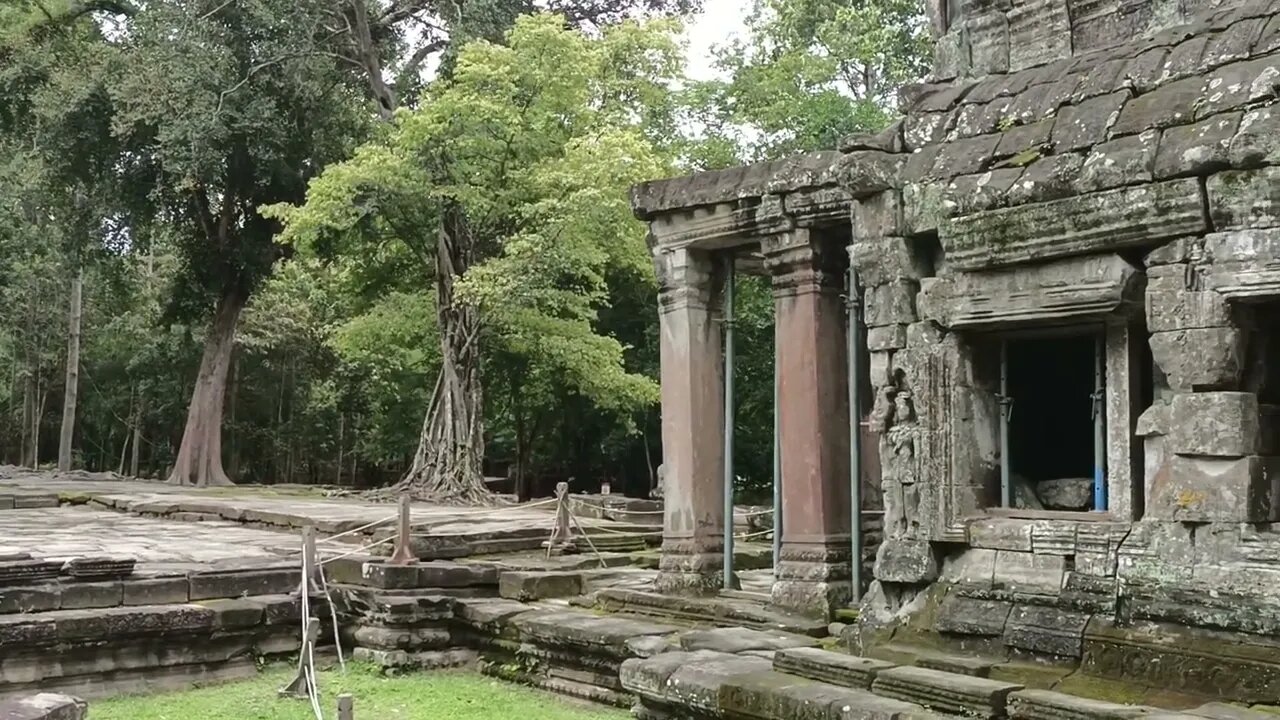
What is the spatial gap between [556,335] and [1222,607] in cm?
1584

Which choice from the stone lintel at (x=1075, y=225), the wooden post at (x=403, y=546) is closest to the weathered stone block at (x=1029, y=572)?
the stone lintel at (x=1075, y=225)

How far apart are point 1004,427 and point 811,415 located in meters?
1.67

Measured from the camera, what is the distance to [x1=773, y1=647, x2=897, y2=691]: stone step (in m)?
4.92

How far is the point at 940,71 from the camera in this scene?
6492mm

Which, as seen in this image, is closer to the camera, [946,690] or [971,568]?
[946,690]

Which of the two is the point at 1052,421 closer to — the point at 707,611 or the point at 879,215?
the point at 879,215

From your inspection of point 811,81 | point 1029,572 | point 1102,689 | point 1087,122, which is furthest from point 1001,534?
point 811,81

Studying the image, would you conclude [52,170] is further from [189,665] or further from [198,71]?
[189,665]

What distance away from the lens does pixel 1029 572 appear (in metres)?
5.17

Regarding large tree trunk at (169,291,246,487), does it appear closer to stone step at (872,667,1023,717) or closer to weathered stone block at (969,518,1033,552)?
weathered stone block at (969,518,1033,552)

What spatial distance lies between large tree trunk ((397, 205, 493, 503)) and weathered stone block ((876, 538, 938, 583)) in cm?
1460

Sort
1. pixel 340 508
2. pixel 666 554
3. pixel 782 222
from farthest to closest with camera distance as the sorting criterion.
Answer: pixel 340 508
pixel 666 554
pixel 782 222

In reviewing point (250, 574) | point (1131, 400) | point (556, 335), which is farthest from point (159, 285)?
point (1131, 400)

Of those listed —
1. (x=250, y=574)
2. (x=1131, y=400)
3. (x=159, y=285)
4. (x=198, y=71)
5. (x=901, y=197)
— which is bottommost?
(x=250, y=574)
